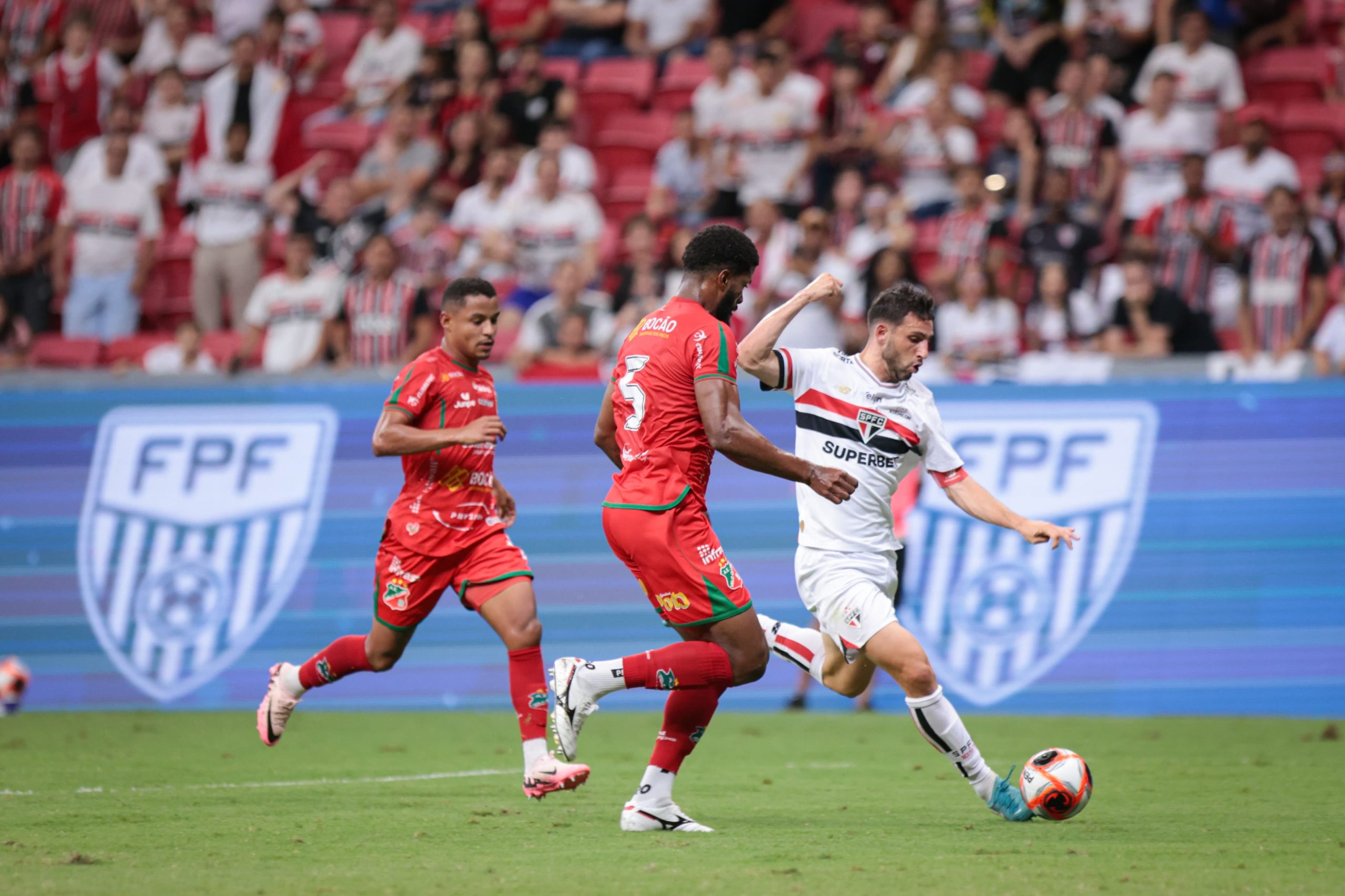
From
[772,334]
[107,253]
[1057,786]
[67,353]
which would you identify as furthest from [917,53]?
[1057,786]

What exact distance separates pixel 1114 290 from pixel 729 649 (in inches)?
346

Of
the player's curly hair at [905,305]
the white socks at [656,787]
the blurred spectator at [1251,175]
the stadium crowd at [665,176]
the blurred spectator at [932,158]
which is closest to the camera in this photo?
the white socks at [656,787]

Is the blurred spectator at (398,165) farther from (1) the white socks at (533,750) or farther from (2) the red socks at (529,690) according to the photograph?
(1) the white socks at (533,750)

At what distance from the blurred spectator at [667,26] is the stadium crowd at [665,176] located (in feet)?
0.12

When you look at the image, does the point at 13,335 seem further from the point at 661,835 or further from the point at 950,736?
the point at 950,736

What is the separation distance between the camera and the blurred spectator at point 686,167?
16391 millimetres

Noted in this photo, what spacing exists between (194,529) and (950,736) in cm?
775

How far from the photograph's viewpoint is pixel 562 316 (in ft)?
47.4

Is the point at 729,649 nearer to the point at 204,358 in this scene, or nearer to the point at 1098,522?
the point at 1098,522

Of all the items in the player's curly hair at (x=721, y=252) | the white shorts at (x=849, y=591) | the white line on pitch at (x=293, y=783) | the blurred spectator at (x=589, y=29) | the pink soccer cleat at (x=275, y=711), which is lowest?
the white line on pitch at (x=293, y=783)

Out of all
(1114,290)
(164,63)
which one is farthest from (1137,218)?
(164,63)

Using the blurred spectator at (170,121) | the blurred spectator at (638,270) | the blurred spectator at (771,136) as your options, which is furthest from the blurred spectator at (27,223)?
the blurred spectator at (771,136)

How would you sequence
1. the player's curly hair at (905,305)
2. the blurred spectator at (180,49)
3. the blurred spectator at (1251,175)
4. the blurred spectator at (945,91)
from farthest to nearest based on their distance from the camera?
the blurred spectator at (180,49) < the blurred spectator at (945,91) < the blurred spectator at (1251,175) < the player's curly hair at (905,305)

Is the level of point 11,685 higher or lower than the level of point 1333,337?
lower
